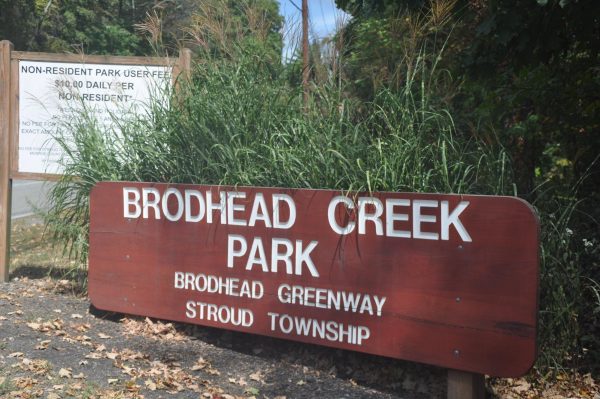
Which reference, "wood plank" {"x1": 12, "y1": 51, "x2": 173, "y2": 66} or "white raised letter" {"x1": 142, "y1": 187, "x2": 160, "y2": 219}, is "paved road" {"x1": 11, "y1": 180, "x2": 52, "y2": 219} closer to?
"wood plank" {"x1": 12, "y1": 51, "x2": 173, "y2": 66}

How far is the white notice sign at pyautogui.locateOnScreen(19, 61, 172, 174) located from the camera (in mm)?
7449

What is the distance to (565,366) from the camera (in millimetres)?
5281

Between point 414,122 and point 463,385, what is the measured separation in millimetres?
1839

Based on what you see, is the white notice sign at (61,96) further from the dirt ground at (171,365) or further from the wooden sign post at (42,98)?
the dirt ground at (171,365)

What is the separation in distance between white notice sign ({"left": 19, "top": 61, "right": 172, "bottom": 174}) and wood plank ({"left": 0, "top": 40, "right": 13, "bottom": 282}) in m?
→ 0.14

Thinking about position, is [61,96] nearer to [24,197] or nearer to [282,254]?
[282,254]

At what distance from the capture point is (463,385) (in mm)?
4574

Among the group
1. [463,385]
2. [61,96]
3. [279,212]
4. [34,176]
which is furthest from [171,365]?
[61,96]

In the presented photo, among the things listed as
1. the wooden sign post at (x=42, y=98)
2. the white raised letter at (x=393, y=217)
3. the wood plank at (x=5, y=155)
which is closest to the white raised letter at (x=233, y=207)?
the white raised letter at (x=393, y=217)

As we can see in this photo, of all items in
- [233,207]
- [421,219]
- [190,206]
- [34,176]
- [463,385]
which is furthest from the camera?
[34,176]

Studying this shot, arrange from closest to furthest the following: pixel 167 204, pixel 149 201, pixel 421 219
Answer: pixel 421 219, pixel 167 204, pixel 149 201

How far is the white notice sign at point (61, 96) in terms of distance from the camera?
7449mm

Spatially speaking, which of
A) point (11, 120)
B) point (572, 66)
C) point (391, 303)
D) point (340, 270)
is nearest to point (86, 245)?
point (11, 120)

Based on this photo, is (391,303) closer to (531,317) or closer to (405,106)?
(531,317)
